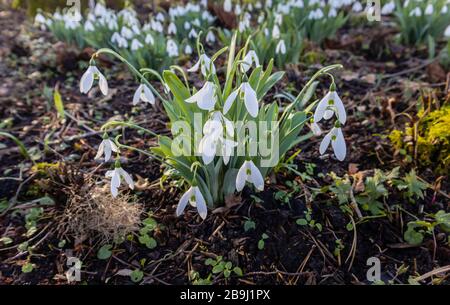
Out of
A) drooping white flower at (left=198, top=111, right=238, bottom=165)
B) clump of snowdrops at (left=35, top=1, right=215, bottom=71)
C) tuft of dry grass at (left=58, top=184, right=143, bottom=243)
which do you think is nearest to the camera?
drooping white flower at (left=198, top=111, right=238, bottom=165)

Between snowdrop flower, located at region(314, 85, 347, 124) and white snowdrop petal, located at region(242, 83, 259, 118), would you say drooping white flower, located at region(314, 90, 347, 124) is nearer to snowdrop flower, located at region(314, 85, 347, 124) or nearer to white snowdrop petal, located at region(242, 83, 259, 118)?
snowdrop flower, located at region(314, 85, 347, 124)

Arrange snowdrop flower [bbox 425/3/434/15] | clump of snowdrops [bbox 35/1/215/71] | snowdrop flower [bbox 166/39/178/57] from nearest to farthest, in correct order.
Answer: snowdrop flower [bbox 166/39/178/57], clump of snowdrops [bbox 35/1/215/71], snowdrop flower [bbox 425/3/434/15]

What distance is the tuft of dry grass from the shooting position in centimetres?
157

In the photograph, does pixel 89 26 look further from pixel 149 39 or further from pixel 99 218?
pixel 99 218

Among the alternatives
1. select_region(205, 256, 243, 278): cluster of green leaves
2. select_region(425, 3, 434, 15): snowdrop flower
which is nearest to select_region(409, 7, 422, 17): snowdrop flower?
select_region(425, 3, 434, 15): snowdrop flower

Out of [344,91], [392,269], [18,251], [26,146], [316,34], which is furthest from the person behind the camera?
[316,34]

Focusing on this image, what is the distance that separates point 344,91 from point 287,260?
1.49 m

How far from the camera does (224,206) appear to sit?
1629mm

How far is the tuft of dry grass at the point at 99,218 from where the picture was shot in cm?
157

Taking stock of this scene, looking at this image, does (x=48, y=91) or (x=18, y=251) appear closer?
(x=18, y=251)

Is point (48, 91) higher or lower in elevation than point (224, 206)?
higher
